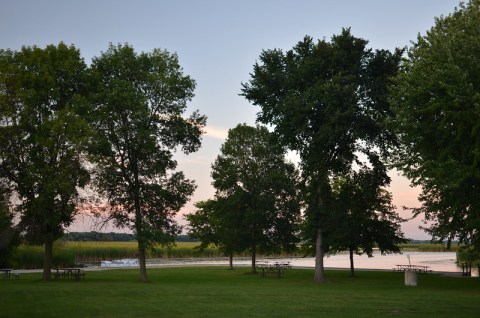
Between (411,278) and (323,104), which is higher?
(323,104)

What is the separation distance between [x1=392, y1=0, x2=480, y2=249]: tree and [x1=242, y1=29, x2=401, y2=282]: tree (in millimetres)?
7783

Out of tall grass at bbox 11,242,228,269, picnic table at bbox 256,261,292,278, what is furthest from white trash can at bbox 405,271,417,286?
tall grass at bbox 11,242,228,269

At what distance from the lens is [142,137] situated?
45.2m

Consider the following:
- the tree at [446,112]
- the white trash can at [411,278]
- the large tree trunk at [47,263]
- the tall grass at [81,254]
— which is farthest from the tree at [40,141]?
the white trash can at [411,278]

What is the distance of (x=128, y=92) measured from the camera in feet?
148

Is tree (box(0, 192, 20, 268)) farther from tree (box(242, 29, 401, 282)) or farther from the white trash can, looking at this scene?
the white trash can

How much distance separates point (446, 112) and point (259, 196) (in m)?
31.6

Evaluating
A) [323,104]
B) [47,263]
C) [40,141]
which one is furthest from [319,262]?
[40,141]

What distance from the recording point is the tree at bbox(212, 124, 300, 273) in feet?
193

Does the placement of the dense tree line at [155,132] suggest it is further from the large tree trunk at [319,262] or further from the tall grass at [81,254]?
the tall grass at [81,254]

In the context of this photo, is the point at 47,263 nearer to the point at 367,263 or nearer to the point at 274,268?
the point at 274,268

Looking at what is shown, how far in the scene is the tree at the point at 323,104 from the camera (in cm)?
4231

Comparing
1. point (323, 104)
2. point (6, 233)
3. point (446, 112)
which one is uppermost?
point (323, 104)

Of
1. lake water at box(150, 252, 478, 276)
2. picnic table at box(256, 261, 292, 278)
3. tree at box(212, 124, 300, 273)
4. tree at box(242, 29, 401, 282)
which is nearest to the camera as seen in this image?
tree at box(242, 29, 401, 282)
